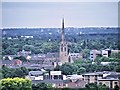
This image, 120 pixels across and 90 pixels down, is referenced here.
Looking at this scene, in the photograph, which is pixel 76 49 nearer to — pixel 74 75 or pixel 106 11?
pixel 74 75

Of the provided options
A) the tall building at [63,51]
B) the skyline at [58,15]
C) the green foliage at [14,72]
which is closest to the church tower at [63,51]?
the tall building at [63,51]

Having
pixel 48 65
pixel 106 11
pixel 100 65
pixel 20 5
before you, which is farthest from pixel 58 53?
pixel 20 5

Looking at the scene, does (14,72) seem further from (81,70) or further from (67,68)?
(81,70)

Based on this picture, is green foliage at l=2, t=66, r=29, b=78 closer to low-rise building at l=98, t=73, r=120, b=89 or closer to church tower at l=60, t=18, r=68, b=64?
church tower at l=60, t=18, r=68, b=64

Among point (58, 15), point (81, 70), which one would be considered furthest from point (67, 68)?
point (58, 15)

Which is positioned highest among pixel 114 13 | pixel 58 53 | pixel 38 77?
pixel 114 13

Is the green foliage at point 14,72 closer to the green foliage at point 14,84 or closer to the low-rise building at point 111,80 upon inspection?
the green foliage at point 14,84
